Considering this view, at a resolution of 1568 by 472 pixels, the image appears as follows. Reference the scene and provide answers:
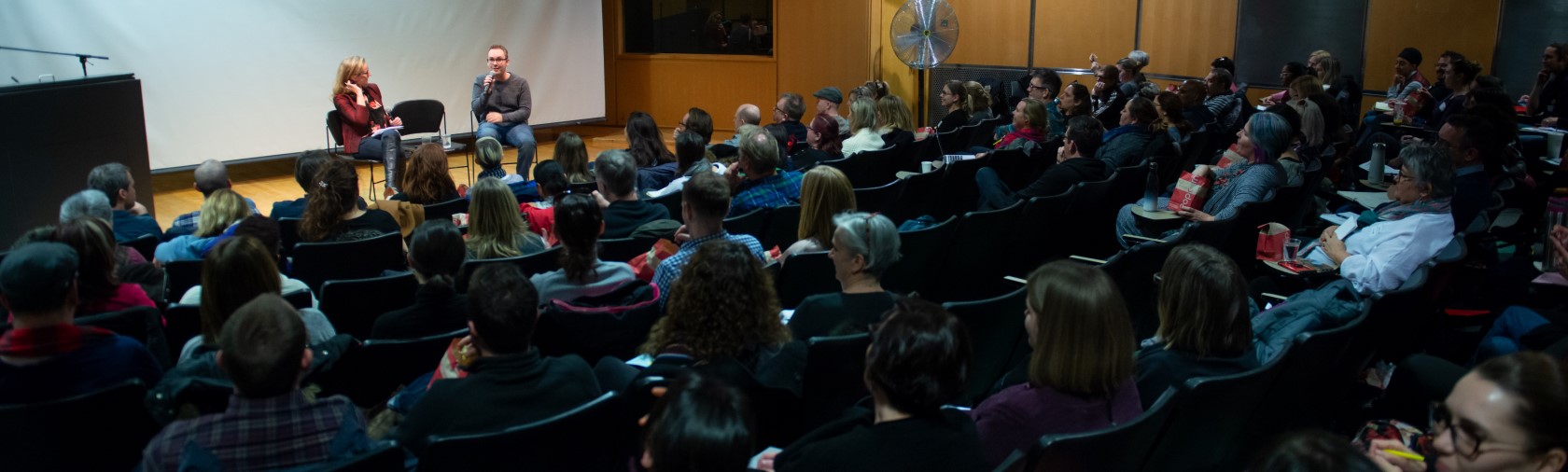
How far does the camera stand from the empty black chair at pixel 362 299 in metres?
3.54

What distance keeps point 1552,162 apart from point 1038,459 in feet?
19.0

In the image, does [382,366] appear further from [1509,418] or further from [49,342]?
[1509,418]

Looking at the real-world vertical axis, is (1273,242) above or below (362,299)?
above

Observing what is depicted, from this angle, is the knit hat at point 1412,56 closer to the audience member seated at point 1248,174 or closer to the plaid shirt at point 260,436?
the audience member seated at point 1248,174

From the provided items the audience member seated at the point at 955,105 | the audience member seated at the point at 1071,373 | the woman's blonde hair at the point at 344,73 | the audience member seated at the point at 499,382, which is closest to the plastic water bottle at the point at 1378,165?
the audience member seated at the point at 955,105

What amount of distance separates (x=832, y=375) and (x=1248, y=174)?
3167mm

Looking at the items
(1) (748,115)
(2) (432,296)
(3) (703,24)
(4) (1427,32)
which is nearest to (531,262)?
(2) (432,296)

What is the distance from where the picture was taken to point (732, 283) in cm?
266

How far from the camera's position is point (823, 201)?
13.2 feet

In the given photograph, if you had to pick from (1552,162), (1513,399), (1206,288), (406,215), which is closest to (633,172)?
(406,215)

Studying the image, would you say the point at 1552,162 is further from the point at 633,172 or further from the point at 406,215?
the point at 406,215

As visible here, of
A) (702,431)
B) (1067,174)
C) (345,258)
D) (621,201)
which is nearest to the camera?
(702,431)

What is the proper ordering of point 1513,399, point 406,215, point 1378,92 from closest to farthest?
point 1513,399 → point 406,215 → point 1378,92

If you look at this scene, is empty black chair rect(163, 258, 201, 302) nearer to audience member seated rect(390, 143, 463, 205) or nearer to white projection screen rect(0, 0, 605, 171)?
audience member seated rect(390, 143, 463, 205)
